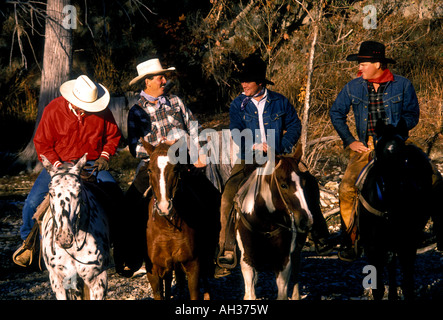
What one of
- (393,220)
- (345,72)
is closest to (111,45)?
(345,72)

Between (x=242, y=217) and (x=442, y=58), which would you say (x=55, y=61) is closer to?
(x=242, y=217)

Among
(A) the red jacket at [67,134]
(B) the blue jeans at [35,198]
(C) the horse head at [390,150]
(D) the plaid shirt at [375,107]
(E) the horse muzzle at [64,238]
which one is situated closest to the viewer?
(E) the horse muzzle at [64,238]

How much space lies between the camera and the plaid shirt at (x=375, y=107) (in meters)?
6.14

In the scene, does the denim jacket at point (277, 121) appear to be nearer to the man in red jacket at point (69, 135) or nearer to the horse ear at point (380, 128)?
the horse ear at point (380, 128)

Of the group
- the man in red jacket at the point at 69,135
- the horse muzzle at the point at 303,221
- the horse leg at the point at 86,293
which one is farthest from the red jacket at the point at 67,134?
the horse muzzle at the point at 303,221

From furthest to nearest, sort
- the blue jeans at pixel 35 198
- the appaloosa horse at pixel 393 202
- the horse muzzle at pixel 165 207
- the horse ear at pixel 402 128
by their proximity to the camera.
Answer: the blue jeans at pixel 35 198, the horse ear at pixel 402 128, the appaloosa horse at pixel 393 202, the horse muzzle at pixel 165 207

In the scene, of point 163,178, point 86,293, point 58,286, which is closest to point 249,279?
point 163,178

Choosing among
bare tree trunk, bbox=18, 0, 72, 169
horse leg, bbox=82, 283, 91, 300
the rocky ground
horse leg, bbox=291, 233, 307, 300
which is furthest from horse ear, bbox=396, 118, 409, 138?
bare tree trunk, bbox=18, 0, 72, 169

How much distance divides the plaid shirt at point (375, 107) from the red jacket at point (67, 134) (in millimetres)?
3242

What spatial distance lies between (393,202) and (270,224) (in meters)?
1.38

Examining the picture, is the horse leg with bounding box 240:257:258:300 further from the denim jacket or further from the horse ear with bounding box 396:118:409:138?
the horse ear with bounding box 396:118:409:138

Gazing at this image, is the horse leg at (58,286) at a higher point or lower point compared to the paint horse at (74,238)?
lower

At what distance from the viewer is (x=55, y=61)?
43.9ft

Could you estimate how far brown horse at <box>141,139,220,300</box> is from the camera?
16.0 ft
